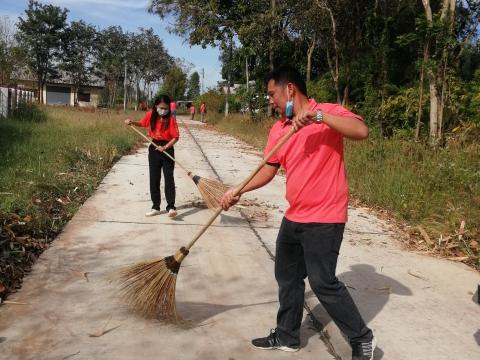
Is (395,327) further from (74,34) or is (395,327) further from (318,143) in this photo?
(74,34)

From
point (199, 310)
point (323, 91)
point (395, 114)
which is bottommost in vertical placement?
point (199, 310)

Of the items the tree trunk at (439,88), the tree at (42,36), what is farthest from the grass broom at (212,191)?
the tree at (42,36)

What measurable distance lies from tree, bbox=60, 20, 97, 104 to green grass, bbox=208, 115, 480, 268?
48468 millimetres

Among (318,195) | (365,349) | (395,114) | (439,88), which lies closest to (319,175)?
(318,195)

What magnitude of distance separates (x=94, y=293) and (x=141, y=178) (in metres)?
5.07

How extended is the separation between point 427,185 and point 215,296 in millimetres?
4424

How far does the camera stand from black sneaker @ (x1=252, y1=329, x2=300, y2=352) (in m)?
3.12

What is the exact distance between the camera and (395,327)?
11.7 ft

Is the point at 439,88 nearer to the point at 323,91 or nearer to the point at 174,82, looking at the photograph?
the point at 323,91

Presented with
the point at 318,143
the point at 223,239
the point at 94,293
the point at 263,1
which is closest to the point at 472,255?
the point at 223,239

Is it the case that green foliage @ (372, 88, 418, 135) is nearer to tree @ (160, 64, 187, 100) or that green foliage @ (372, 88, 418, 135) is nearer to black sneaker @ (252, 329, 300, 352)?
black sneaker @ (252, 329, 300, 352)

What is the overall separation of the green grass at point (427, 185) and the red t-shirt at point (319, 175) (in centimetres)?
301

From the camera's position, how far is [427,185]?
7227 millimetres

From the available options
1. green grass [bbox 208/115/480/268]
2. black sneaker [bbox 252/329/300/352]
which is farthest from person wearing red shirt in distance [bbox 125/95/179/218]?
black sneaker [bbox 252/329/300/352]
